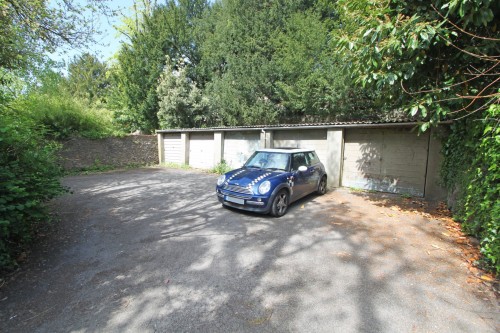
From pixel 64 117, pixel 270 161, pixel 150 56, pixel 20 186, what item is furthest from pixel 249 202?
pixel 150 56

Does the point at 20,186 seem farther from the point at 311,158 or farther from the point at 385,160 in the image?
the point at 385,160

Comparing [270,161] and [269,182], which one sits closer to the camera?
[269,182]

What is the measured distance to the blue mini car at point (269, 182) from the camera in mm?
5070

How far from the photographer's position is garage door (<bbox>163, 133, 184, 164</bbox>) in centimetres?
1566

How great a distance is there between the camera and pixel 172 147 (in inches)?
635

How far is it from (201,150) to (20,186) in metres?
11.3

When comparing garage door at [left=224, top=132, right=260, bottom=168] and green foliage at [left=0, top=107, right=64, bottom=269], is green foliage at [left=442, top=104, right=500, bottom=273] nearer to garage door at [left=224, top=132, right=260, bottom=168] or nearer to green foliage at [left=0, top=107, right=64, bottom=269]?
green foliage at [left=0, top=107, right=64, bottom=269]

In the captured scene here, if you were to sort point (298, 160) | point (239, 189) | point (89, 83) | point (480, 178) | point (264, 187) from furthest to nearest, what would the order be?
1. point (89, 83)
2. point (298, 160)
3. point (239, 189)
4. point (264, 187)
5. point (480, 178)

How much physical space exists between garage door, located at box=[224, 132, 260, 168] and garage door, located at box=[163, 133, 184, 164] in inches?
161

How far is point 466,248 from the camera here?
3912 millimetres

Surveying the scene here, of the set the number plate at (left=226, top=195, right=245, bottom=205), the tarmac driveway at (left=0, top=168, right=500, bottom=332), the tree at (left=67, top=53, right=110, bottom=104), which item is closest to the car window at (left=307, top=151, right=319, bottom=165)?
the tarmac driveway at (left=0, top=168, right=500, bottom=332)

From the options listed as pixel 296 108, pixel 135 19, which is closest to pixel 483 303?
pixel 296 108

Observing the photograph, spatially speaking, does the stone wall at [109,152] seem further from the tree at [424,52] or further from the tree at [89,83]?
the tree at [89,83]

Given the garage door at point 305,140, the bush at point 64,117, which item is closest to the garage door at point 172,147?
the bush at point 64,117
